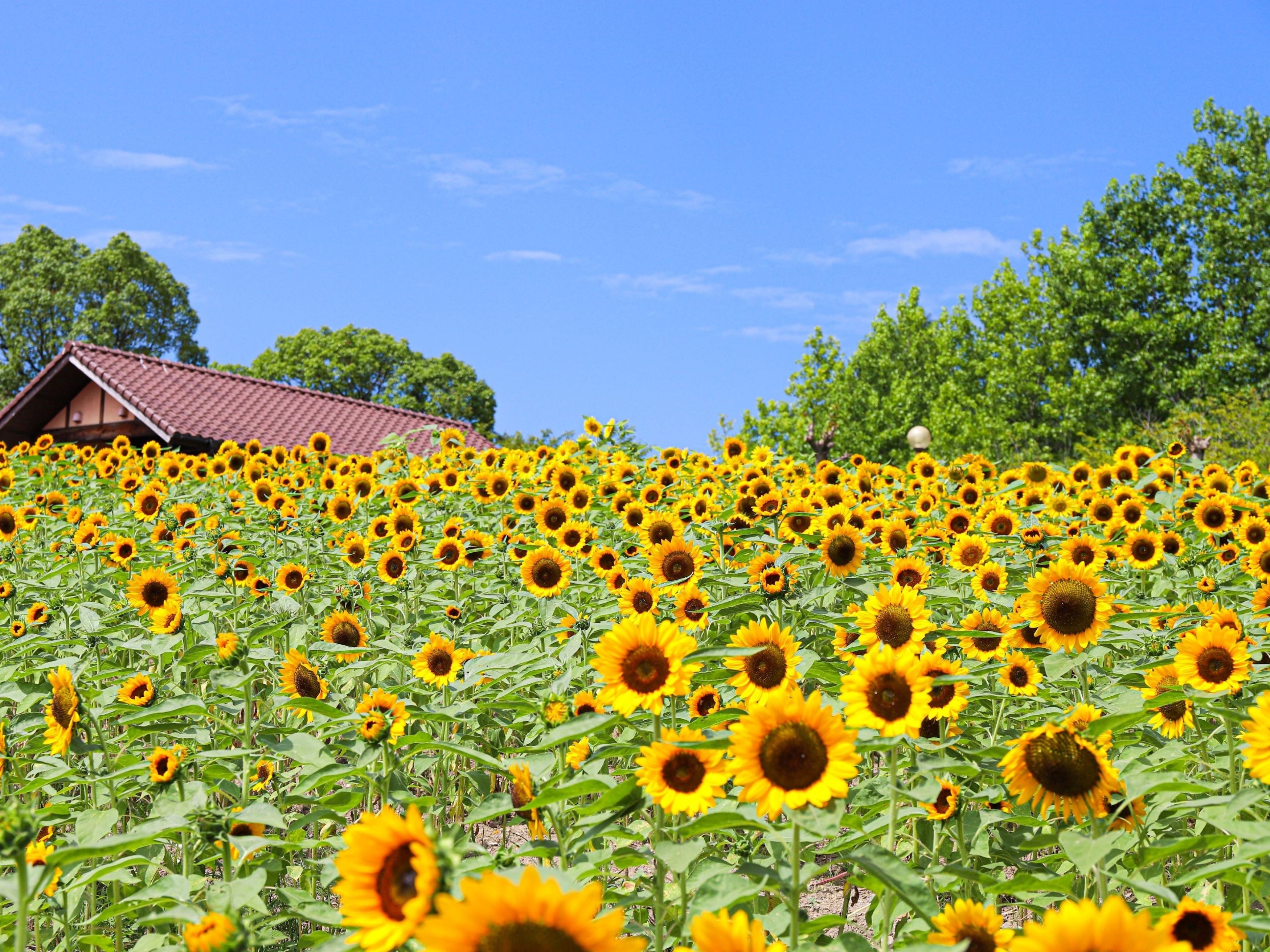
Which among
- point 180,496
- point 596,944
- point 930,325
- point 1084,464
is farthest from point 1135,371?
point 596,944

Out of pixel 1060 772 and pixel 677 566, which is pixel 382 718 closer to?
pixel 677 566

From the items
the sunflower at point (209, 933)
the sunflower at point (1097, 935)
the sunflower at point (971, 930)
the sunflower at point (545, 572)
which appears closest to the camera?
the sunflower at point (1097, 935)

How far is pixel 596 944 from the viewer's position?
136 centimetres

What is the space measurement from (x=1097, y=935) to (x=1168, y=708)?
2.44m

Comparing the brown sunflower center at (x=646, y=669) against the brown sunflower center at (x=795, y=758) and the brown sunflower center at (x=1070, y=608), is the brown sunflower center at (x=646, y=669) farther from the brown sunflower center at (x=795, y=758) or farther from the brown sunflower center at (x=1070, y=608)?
the brown sunflower center at (x=1070, y=608)

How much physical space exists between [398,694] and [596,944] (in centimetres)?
220

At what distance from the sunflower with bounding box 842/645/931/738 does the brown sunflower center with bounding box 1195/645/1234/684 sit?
126cm

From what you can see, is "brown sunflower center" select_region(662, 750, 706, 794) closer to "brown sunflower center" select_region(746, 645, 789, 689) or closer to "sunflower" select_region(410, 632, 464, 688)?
"brown sunflower center" select_region(746, 645, 789, 689)

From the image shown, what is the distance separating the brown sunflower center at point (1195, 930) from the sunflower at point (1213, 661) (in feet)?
3.45

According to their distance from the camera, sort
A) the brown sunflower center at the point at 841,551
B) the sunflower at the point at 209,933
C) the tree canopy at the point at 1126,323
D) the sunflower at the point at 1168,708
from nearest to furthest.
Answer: the sunflower at the point at 209,933 → the sunflower at the point at 1168,708 → the brown sunflower center at the point at 841,551 → the tree canopy at the point at 1126,323

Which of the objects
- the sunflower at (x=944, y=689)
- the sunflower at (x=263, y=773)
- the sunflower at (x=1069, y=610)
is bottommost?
the sunflower at (x=263, y=773)

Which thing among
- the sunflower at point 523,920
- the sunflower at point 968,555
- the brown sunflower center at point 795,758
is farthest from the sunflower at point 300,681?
the sunflower at point 968,555

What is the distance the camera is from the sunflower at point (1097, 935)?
130cm

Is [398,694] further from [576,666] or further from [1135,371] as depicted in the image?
[1135,371]
